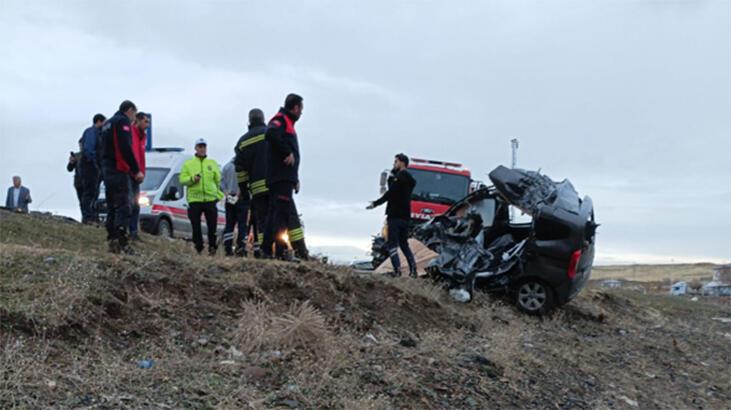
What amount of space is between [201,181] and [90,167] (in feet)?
12.2

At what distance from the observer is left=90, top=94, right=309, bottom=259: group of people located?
23.9 feet

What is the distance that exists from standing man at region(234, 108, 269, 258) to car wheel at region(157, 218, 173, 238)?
5938mm

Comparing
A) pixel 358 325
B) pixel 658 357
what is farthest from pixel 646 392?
pixel 358 325

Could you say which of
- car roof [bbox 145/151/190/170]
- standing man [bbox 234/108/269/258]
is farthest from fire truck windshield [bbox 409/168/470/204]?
standing man [bbox 234/108/269/258]

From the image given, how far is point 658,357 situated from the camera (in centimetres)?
795

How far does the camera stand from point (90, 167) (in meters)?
11.4

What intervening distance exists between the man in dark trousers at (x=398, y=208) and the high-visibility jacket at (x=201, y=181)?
227cm

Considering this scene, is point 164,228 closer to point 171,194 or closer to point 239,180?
point 171,194

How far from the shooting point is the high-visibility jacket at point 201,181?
8516 mm

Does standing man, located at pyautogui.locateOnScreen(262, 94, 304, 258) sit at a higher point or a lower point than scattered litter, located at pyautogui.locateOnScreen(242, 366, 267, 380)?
higher

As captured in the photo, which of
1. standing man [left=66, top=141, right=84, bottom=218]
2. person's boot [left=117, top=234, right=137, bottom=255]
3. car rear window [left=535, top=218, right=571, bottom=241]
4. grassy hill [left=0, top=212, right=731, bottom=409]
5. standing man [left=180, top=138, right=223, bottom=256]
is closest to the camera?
grassy hill [left=0, top=212, right=731, bottom=409]

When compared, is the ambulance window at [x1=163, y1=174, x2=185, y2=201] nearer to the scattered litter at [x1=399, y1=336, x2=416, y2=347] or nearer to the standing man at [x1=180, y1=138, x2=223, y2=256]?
the standing man at [x1=180, y1=138, x2=223, y2=256]

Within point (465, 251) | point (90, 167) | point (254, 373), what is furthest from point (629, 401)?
point (90, 167)

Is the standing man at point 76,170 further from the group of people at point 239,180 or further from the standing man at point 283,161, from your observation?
the standing man at point 283,161
